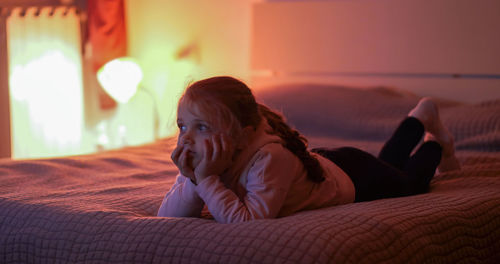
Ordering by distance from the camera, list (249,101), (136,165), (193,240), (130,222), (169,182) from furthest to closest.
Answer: (136,165) → (169,182) → (249,101) → (130,222) → (193,240)

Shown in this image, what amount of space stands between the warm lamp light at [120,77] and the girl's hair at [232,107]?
6.65 ft

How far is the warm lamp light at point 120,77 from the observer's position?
323cm

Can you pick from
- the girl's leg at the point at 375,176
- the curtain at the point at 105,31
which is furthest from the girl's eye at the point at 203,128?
the curtain at the point at 105,31

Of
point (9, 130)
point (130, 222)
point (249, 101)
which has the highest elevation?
point (249, 101)

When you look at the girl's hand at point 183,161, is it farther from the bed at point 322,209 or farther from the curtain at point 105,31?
the curtain at point 105,31

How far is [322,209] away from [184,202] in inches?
12.1

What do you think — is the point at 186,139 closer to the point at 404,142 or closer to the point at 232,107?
the point at 232,107

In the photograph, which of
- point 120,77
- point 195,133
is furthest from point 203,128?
point 120,77

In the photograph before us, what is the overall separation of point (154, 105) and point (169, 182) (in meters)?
1.92

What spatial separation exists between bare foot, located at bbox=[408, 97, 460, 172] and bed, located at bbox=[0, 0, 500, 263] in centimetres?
3

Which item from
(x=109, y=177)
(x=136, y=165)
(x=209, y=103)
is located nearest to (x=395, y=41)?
(x=136, y=165)

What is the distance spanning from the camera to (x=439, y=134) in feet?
6.15

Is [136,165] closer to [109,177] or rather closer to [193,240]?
[109,177]

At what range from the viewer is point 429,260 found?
116cm
